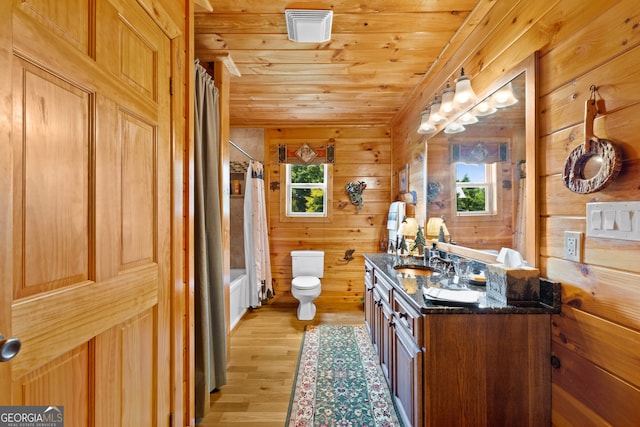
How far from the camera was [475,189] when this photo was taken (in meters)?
1.77

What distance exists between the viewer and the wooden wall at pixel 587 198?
34.6 inches

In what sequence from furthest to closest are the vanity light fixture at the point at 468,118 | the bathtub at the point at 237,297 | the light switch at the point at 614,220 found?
the bathtub at the point at 237,297 → the vanity light fixture at the point at 468,118 → the light switch at the point at 614,220

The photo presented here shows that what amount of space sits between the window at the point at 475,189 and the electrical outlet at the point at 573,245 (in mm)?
515

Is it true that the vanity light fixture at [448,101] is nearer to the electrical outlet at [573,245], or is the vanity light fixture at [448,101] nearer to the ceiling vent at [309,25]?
the ceiling vent at [309,25]

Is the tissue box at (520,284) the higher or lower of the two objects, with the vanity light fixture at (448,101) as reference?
lower

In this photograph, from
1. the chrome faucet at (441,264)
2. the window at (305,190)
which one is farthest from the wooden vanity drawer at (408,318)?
the window at (305,190)

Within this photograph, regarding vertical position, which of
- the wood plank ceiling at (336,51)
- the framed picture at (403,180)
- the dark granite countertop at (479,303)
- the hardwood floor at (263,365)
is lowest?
the hardwood floor at (263,365)

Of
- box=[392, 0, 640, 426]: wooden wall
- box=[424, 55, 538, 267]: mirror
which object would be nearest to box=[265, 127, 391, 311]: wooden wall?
box=[424, 55, 538, 267]: mirror

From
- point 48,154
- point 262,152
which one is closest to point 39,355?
point 48,154

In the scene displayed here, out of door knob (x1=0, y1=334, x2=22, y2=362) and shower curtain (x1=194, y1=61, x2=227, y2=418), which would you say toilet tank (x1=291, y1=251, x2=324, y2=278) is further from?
door knob (x1=0, y1=334, x2=22, y2=362)

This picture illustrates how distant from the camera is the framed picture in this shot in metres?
3.06

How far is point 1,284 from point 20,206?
185 millimetres

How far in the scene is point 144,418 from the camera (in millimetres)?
1093

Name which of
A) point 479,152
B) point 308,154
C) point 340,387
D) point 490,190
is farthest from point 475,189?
point 308,154
